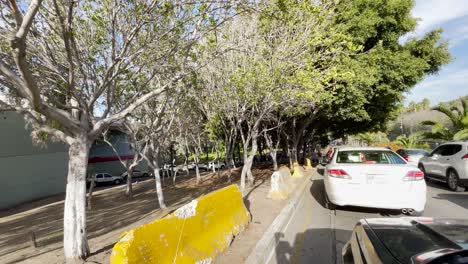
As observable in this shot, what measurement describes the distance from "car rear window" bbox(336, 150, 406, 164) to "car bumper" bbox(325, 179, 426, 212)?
945 mm

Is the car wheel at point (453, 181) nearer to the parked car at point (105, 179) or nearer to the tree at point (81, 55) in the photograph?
the tree at point (81, 55)

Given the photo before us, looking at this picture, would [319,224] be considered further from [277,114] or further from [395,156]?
[277,114]

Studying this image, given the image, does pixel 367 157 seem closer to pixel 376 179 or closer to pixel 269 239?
pixel 376 179

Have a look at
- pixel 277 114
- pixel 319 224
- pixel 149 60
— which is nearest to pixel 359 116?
pixel 277 114

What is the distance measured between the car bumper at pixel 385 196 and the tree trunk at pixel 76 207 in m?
5.39

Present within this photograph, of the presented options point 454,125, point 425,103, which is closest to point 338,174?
point 454,125

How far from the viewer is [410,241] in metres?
2.32

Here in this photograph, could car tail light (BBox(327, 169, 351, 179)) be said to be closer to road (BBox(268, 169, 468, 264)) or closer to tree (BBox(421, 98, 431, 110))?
road (BBox(268, 169, 468, 264))

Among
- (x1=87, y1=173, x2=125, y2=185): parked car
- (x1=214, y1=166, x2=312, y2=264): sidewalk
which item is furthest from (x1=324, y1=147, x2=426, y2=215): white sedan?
(x1=87, y1=173, x2=125, y2=185): parked car

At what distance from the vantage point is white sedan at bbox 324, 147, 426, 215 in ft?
21.5

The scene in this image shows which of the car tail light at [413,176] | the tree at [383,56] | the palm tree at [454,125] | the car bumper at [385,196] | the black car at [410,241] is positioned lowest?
the car bumper at [385,196]

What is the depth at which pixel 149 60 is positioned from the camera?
23.2ft

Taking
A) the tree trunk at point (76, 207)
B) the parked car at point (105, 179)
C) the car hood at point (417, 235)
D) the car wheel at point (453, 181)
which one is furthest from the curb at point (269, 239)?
the parked car at point (105, 179)

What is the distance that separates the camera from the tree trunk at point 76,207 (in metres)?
5.37
